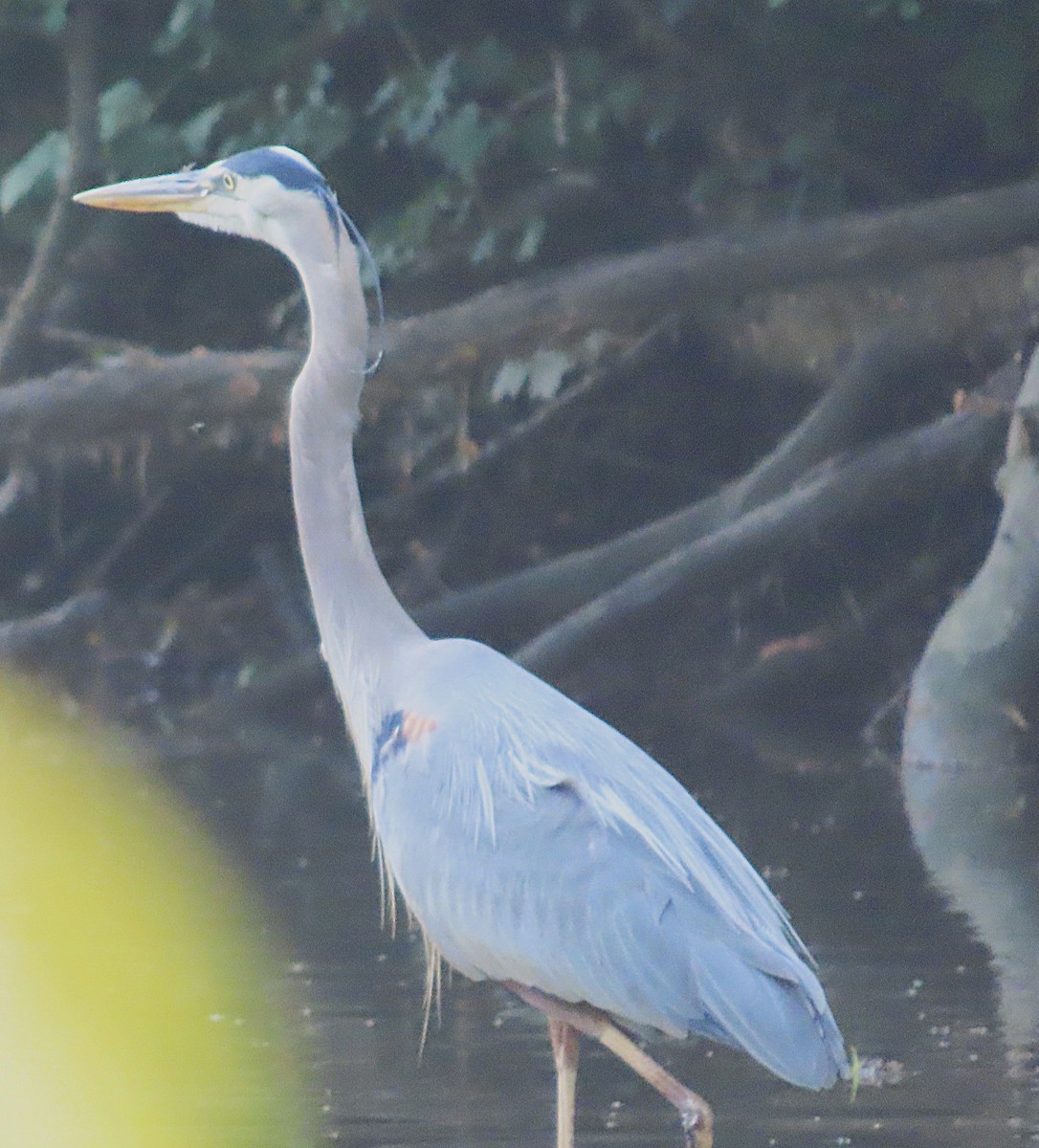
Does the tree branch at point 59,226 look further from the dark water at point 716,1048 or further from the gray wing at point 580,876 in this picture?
the gray wing at point 580,876

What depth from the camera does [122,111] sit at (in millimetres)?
11227

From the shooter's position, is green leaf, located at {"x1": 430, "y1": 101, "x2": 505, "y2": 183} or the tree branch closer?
green leaf, located at {"x1": 430, "y1": 101, "x2": 505, "y2": 183}

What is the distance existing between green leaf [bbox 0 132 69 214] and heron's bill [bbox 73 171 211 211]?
567 centimetres

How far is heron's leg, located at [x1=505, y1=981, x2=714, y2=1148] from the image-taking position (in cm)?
420

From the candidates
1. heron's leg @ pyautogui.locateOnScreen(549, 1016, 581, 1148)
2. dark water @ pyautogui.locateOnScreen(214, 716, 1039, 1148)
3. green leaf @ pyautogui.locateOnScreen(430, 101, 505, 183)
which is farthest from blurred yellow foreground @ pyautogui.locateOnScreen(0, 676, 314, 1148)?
green leaf @ pyautogui.locateOnScreen(430, 101, 505, 183)

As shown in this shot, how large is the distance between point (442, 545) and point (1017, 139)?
405 centimetres

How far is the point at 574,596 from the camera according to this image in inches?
434

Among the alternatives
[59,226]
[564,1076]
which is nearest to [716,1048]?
[564,1076]

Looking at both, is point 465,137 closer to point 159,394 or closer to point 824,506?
point 159,394

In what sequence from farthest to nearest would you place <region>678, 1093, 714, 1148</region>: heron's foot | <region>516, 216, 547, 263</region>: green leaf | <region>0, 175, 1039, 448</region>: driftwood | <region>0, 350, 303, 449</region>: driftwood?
<region>516, 216, 547, 263</region>: green leaf → <region>0, 350, 303, 449</region>: driftwood → <region>0, 175, 1039, 448</region>: driftwood → <region>678, 1093, 714, 1148</region>: heron's foot

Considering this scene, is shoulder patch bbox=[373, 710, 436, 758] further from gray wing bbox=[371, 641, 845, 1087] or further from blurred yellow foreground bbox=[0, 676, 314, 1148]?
blurred yellow foreground bbox=[0, 676, 314, 1148]

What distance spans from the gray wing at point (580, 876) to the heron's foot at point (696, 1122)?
133 millimetres

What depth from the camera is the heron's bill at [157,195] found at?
5504 mm

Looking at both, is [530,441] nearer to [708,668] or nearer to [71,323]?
[708,668]
